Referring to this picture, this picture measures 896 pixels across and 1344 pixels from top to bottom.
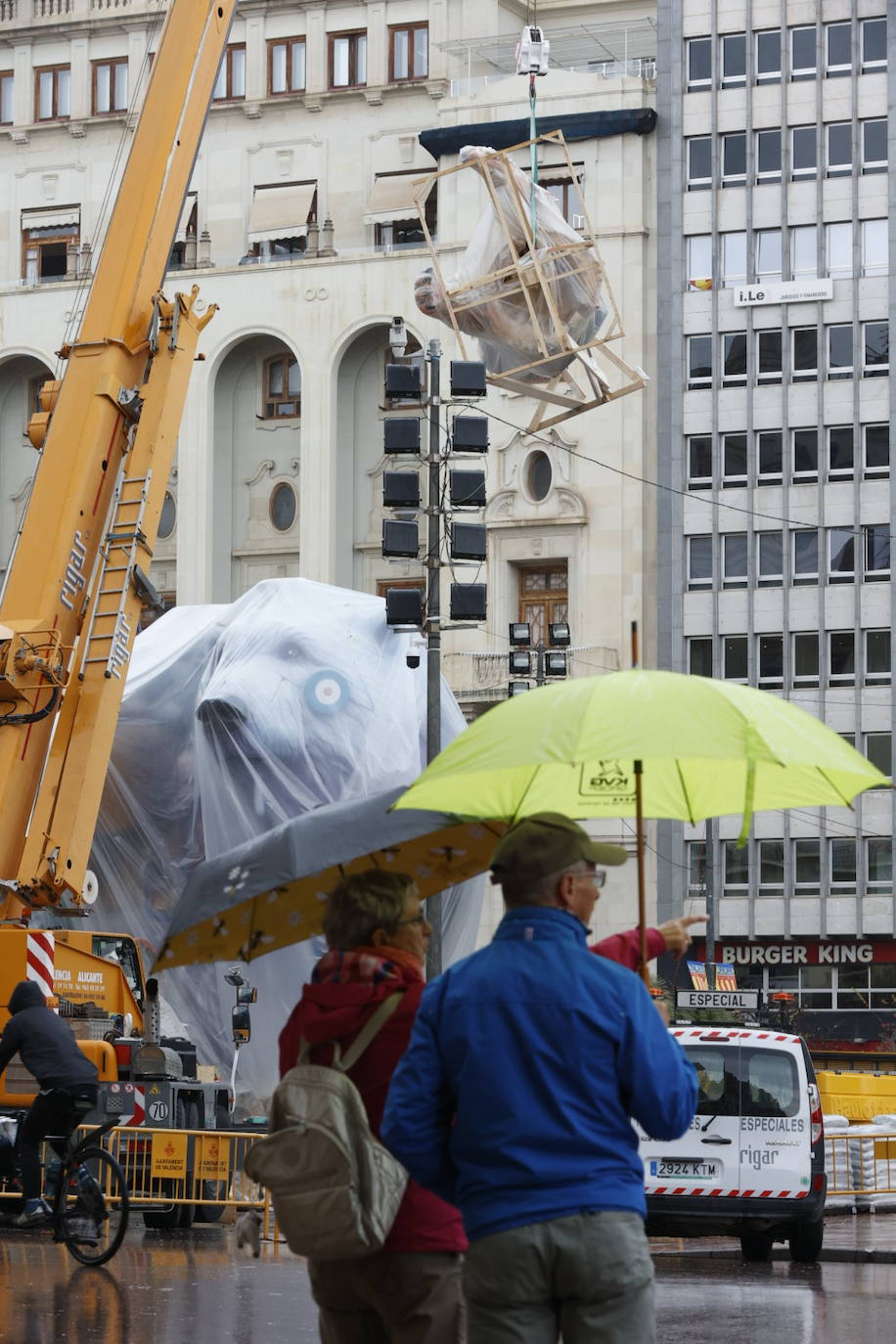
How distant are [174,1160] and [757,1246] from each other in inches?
196

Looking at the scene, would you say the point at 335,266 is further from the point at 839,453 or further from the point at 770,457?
the point at 839,453

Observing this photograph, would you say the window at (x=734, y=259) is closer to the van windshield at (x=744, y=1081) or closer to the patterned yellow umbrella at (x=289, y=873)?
the van windshield at (x=744, y=1081)

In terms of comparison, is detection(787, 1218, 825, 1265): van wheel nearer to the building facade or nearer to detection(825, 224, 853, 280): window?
the building facade

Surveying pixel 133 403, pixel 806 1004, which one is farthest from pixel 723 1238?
pixel 806 1004

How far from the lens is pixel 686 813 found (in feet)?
21.9

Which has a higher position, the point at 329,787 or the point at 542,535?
the point at 542,535

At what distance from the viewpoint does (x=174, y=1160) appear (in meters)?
18.6

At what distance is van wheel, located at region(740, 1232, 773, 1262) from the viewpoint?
52.4 ft

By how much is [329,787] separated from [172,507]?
3341 cm

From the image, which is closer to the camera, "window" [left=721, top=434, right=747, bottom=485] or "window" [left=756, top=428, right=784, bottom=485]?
"window" [left=756, top=428, right=784, bottom=485]

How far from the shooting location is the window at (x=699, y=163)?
191ft

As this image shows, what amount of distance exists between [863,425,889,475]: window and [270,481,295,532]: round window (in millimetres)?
14264

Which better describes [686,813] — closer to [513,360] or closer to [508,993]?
[508,993]

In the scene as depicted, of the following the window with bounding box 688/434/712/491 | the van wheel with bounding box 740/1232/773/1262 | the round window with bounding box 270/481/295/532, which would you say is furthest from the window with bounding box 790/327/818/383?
the van wheel with bounding box 740/1232/773/1262
